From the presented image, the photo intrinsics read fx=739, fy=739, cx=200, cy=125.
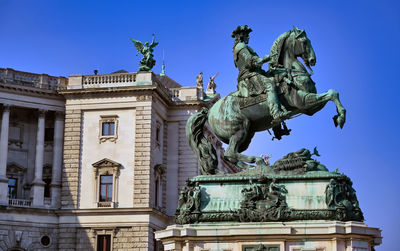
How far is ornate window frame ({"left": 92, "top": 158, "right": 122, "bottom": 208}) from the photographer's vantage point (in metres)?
53.2

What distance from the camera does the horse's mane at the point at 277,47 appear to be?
14.5 meters

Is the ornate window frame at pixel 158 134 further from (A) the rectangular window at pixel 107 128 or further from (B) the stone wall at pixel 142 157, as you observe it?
(A) the rectangular window at pixel 107 128

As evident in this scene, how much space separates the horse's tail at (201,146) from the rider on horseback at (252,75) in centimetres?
113

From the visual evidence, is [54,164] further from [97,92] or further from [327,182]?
[327,182]

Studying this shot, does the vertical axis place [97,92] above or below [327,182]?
above

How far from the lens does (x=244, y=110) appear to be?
14500 millimetres

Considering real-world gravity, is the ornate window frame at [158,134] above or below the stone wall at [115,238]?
above

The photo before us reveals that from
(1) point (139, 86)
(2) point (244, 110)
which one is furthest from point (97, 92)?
(2) point (244, 110)

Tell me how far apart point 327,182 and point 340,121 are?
1241 mm

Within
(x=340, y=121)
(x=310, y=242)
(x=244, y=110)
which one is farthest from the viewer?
(x=244, y=110)

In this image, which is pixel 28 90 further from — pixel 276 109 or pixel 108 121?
pixel 276 109

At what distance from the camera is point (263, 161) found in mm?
14039

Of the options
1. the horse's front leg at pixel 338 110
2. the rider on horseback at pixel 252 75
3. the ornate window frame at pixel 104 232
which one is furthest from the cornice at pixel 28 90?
the horse's front leg at pixel 338 110

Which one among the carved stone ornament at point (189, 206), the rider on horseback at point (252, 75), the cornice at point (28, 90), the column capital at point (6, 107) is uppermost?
the cornice at point (28, 90)
